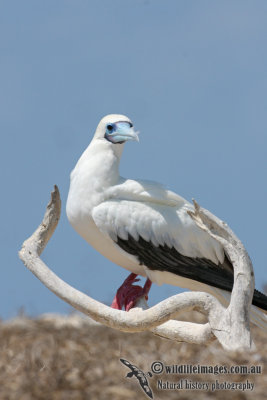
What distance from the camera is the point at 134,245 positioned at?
9102 mm

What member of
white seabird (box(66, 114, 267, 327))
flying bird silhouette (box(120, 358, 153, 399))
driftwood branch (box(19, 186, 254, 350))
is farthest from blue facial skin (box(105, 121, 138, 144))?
flying bird silhouette (box(120, 358, 153, 399))

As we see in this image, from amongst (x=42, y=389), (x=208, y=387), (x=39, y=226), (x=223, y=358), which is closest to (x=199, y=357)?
(x=223, y=358)

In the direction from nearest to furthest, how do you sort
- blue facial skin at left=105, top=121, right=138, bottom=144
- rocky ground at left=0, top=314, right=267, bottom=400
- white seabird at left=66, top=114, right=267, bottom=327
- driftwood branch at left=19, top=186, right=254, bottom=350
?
rocky ground at left=0, top=314, right=267, bottom=400, driftwood branch at left=19, top=186, right=254, bottom=350, white seabird at left=66, top=114, right=267, bottom=327, blue facial skin at left=105, top=121, right=138, bottom=144

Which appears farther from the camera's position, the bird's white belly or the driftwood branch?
the bird's white belly

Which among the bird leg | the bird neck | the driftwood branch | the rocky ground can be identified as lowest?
the rocky ground

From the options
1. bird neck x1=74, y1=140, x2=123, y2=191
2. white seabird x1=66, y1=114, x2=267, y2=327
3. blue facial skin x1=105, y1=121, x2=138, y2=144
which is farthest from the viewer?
blue facial skin x1=105, y1=121, x2=138, y2=144

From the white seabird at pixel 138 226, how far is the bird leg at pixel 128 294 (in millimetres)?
17

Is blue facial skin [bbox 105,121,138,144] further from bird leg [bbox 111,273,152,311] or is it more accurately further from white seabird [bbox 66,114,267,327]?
bird leg [bbox 111,273,152,311]

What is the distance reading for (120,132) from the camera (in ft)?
30.5

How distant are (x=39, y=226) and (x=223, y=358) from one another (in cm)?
255

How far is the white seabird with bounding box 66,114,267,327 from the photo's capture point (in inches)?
353

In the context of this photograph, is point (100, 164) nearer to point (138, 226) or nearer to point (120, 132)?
point (120, 132)

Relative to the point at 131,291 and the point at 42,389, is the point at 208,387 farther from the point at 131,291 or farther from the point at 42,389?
the point at 131,291

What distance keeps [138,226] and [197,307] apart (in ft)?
7.13
